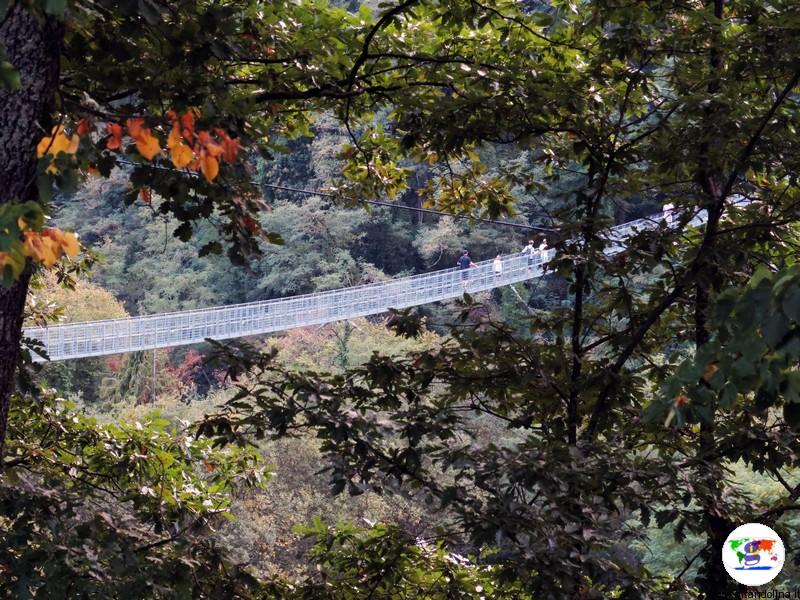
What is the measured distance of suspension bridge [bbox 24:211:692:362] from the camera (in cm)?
1275

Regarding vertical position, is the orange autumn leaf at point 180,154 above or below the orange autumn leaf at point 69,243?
above

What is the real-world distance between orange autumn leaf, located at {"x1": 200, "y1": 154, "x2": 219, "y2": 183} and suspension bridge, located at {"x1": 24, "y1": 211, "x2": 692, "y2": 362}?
11.4 m

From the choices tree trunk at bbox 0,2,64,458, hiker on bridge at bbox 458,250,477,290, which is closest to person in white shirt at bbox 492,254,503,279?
hiker on bridge at bbox 458,250,477,290

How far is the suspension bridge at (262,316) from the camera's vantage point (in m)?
12.8

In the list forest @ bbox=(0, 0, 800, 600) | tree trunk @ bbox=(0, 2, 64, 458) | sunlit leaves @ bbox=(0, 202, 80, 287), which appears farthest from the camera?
forest @ bbox=(0, 0, 800, 600)

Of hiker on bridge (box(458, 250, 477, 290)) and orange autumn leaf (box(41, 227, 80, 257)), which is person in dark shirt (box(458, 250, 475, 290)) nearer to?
hiker on bridge (box(458, 250, 477, 290))

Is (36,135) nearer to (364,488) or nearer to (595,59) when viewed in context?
(364,488)

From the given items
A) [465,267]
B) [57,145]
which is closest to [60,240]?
[57,145]

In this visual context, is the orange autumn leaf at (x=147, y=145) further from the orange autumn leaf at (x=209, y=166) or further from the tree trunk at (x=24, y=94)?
the tree trunk at (x=24, y=94)

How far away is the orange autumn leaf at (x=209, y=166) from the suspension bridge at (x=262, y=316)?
11.4m

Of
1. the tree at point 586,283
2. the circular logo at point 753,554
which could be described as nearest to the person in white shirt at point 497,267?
the tree at point 586,283

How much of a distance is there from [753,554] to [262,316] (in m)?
12.0

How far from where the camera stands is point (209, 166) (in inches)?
43.8

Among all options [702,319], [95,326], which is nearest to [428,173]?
[95,326]
